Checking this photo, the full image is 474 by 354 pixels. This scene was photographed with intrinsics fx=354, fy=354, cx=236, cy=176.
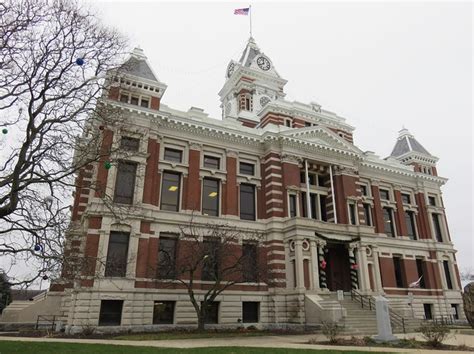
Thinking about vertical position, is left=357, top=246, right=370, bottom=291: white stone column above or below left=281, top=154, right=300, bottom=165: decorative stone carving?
below

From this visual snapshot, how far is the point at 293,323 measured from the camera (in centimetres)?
2708

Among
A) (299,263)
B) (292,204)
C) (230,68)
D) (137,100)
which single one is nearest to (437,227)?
(292,204)

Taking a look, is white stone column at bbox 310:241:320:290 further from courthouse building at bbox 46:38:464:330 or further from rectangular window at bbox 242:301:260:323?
rectangular window at bbox 242:301:260:323

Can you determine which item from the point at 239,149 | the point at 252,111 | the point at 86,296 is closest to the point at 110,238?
the point at 86,296

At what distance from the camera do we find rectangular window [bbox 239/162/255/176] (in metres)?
33.5

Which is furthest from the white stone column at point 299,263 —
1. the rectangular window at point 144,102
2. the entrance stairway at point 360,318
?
the rectangular window at point 144,102

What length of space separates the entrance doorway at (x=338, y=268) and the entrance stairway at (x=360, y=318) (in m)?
2.62

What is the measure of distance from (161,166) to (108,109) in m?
13.5

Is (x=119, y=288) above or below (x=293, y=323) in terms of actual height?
above

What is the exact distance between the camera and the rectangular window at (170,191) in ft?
96.8

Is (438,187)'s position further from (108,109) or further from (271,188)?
(108,109)

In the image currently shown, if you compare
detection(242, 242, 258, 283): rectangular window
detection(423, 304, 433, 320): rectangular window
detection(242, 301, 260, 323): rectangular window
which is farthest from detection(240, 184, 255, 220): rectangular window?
detection(423, 304, 433, 320): rectangular window

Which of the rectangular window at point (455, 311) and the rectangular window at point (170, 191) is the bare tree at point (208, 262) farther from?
the rectangular window at point (455, 311)

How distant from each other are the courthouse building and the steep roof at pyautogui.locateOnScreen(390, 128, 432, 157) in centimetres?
575
